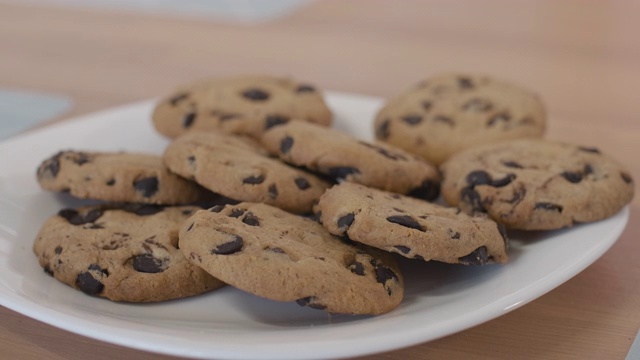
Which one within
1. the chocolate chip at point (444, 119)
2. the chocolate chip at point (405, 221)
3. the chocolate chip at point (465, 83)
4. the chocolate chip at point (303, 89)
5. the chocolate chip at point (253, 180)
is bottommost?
the chocolate chip at point (253, 180)

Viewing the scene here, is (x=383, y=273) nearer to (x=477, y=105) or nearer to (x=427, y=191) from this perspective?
(x=427, y=191)

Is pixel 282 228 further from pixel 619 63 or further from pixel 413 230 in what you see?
pixel 619 63

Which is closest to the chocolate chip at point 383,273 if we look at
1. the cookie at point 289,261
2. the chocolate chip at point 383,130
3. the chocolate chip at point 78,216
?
the cookie at point 289,261

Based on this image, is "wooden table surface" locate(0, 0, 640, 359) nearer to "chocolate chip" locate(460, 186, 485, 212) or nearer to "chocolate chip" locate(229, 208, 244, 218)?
"chocolate chip" locate(460, 186, 485, 212)

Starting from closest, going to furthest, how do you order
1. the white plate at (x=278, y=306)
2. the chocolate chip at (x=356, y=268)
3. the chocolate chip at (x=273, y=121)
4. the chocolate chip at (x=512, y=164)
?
the white plate at (x=278, y=306) < the chocolate chip at (x=356, y=268) < the chocolate chip at (x=512, y=164) < the chocolate chip at (x=273, y=121)

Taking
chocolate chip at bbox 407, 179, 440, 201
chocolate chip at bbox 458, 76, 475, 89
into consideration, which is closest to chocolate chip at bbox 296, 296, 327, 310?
chocolate chip at bbox 407, 179, 440, 201

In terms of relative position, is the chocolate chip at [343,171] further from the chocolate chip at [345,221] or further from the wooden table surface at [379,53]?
the wooden table surface at [379,53]

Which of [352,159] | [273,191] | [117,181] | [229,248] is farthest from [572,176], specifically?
[117,181]
